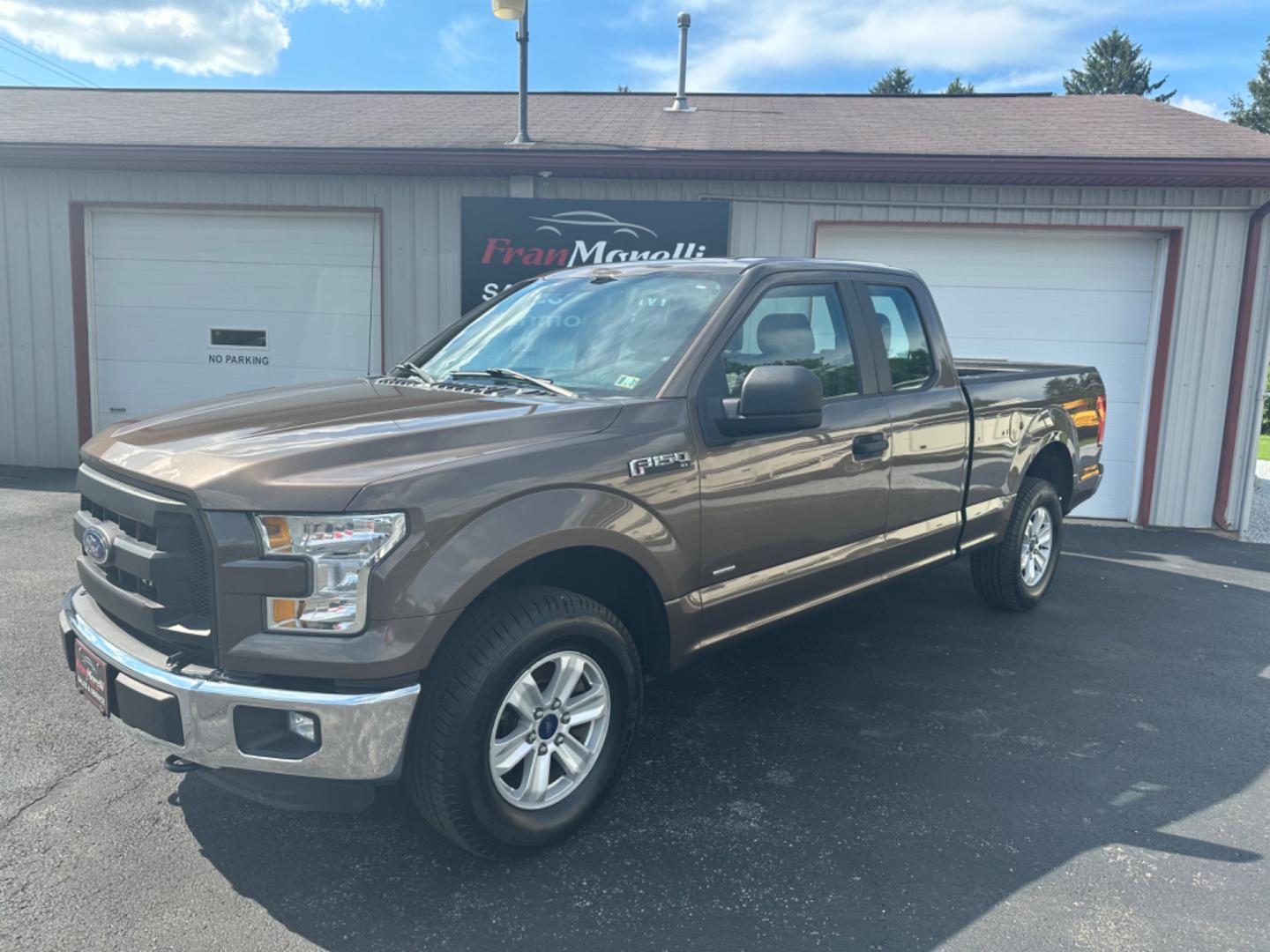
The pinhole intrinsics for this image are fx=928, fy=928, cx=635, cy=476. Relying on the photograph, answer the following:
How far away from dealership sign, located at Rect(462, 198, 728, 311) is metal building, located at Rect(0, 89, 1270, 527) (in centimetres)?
10

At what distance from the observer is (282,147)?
8.95 metres

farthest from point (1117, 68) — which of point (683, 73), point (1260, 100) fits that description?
point (683, 73)

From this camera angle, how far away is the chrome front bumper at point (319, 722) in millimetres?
2416

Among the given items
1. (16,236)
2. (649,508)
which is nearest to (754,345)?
(649,508)

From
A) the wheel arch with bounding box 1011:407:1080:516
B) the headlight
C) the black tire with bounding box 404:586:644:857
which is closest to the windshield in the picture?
the black tire with bounding box 404:586:644:857

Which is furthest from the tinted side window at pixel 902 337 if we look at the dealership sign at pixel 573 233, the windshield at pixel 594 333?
the dealership sign at pixel 573 233

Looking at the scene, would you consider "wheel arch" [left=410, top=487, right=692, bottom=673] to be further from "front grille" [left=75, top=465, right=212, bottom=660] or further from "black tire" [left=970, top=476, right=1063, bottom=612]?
"black tire" [left=970, top=476, right=1063, bottom=612]

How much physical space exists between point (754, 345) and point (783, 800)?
1.71m

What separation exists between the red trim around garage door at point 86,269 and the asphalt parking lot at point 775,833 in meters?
5.70

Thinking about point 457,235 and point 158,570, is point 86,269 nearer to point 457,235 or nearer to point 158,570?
point 457,235

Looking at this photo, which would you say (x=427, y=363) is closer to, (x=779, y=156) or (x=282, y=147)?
(x=779, y=156)

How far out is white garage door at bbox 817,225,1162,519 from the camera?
889cm

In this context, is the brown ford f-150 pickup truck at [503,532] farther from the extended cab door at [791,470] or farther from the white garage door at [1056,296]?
the white garage door at [1056,296]

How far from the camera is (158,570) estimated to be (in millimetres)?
2590
